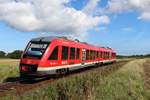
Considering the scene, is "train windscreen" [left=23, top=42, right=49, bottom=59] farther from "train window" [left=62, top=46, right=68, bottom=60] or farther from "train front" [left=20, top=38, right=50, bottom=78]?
"train window" [left=62, top=46, right=68, bottom=60]

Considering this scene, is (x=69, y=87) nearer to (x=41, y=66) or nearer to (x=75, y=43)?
(x=41, y=66)

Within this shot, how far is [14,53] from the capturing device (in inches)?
4183

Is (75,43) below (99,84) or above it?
above

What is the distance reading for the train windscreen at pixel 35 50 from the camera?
20109 millimetres

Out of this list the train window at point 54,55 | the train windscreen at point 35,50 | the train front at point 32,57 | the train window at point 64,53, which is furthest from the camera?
the train window at point 64,53

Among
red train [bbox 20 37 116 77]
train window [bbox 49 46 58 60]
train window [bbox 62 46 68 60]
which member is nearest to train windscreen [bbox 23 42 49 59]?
red train [bbox 20 37 116 77]

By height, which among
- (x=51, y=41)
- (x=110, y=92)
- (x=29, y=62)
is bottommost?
(x=110, y=92)

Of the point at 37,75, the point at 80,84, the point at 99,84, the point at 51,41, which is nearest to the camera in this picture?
the point at 80,84

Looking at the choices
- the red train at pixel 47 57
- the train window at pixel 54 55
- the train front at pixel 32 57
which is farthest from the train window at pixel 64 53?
the train front at pixel 32 57

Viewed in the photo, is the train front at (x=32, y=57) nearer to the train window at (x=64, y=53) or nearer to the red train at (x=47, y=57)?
the red train at (x=47, y=57)

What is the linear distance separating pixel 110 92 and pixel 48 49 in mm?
7767

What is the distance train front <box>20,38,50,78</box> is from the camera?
64.4 ft

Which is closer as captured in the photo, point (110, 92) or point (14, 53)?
point (110, 92)

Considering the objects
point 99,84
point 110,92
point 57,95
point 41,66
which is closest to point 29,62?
point 41,66
